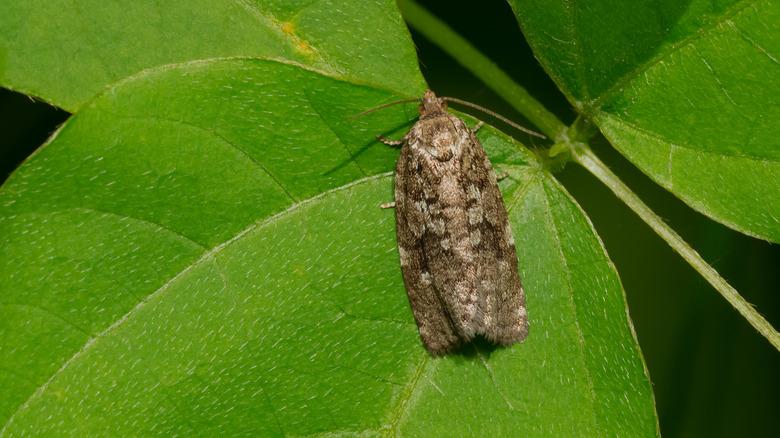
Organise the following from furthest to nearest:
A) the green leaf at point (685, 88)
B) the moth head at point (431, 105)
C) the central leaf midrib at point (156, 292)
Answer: the moth head at point (431, 105) < the green leaf at point (685, 88) < the central leaf midrib at point (156, 292)

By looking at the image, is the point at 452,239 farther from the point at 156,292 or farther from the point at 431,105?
the point at 156,292

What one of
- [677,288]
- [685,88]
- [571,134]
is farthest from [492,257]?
[677,288]

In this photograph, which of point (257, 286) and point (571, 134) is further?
point (571, 134)

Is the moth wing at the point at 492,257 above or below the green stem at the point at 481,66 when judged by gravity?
below

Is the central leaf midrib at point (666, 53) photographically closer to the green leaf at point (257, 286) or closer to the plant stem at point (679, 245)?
the plant stem at point (679, 245)

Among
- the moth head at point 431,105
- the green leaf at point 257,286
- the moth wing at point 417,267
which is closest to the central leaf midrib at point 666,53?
the green leaf at point 257,286

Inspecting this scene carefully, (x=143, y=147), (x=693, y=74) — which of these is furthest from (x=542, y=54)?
(x=143, y=147)

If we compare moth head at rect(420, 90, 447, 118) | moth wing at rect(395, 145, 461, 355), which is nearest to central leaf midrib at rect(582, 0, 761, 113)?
moth head at rect(420, 90, 447, 118)
